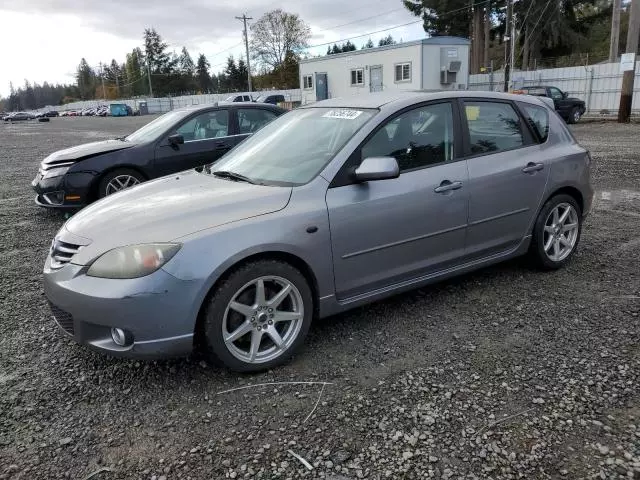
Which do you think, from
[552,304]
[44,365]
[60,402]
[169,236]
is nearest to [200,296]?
[169,236]

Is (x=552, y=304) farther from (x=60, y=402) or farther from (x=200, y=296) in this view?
(x=60, y=402)

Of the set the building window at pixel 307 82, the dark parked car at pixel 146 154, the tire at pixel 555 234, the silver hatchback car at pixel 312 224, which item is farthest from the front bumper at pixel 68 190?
the building window at pixel 307 82

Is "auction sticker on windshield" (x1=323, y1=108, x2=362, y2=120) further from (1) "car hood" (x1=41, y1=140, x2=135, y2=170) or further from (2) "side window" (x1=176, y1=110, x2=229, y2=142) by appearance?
(1) "car hood" (x1=41, y1=140, x2=135, y2=170)

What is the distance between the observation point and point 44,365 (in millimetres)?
3330

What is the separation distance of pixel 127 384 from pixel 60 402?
356mm

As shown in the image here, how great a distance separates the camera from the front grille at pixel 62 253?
3086 mm

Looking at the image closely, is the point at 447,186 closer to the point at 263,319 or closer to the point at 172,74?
the point at 263,319

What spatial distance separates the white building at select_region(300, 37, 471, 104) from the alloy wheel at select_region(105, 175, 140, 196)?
69.1 feet

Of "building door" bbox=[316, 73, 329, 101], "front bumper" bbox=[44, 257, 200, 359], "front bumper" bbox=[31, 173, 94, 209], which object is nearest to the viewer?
"front bumper" bbox=[44, 257, 200, 359]

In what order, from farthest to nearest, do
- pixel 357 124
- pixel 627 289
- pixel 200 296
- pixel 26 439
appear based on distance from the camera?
1. pixel 627 289
2. pixel 357 124
3. pixel 200 296
4. pixel 26 439

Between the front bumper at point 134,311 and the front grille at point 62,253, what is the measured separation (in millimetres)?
127

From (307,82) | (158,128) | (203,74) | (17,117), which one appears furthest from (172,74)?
(158,128)

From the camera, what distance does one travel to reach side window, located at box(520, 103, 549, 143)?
14.8 ft

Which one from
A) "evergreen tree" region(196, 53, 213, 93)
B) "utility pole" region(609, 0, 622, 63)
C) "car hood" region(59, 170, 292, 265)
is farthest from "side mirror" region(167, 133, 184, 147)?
"evergreen tree" region(196, 53, 213, 93)
